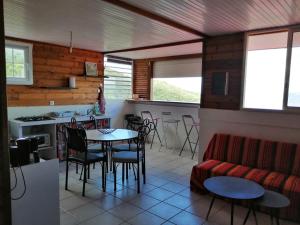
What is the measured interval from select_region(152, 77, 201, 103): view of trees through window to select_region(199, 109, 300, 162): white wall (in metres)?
1.82

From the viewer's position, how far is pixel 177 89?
241 inches

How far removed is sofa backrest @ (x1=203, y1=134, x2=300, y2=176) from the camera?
9.88 ft

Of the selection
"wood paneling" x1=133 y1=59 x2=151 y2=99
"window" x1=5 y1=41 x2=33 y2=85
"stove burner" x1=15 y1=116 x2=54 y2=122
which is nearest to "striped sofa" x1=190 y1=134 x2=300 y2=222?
"stove burner" x1=15 y1=116 x2=54 y2=122

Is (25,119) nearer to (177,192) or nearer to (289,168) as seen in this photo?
(177,192)

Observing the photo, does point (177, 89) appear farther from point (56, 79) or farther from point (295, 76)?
point (295, 76)

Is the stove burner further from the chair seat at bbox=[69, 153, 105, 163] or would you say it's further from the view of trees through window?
the view of trees through window

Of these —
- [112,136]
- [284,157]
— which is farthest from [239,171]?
[112,136]

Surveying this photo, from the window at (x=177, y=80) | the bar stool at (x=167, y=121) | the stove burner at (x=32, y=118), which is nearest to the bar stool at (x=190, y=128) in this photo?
the bar stool at (x=167, y=121)

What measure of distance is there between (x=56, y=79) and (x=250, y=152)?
394cm

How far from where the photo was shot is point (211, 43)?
3.91 metres

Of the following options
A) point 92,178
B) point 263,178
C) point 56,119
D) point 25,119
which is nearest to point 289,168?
point 263,178

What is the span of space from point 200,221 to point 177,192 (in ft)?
2.45

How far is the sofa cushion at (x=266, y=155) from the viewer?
3137 mm

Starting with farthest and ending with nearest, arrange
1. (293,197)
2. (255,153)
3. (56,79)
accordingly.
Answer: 1. (56,79)
2. (255,153)
3. (293,197)
